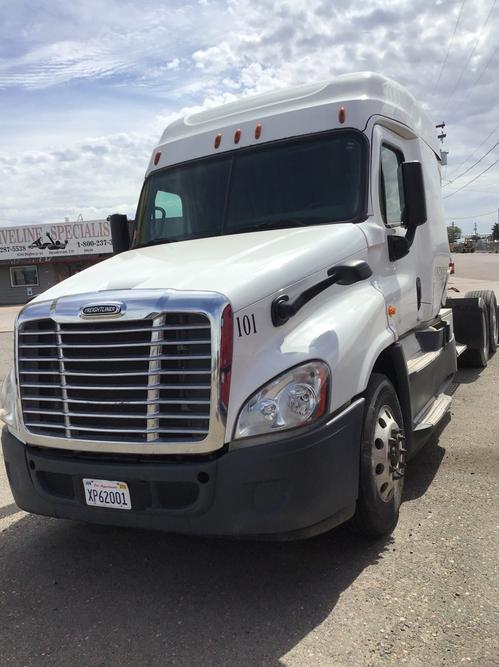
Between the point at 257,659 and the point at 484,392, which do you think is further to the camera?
the point at 484,392

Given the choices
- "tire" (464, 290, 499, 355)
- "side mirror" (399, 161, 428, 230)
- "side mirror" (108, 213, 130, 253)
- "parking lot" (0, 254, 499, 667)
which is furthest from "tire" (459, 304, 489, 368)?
"side mirror" (108, 213, 130, 253)

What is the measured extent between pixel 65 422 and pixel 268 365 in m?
1.15

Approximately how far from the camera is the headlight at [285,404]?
9.77 feet

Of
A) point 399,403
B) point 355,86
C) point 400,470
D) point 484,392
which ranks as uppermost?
point 355,86

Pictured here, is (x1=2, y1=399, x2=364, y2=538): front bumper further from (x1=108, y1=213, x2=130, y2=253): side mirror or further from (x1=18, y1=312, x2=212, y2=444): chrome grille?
(x1=108, y1=213, x2=130, y2=253): side mirror

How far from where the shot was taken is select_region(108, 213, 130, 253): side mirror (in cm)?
556

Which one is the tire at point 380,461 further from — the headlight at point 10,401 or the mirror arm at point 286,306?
the headlight at point 10,401

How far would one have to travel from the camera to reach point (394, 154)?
4.78 m

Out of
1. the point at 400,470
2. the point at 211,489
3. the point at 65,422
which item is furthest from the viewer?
the point at 400,470

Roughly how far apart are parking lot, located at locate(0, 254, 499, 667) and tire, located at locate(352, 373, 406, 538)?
20 cm

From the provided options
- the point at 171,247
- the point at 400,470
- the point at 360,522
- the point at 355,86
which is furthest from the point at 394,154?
the point at 360,522

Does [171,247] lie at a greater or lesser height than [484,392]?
greater

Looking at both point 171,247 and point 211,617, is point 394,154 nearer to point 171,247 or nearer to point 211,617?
point 171,247

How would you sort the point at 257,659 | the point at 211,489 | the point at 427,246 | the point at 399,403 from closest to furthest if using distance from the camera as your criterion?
the point at 257,659, the point at 211,489, the point at 399,403, the point at 427,246
